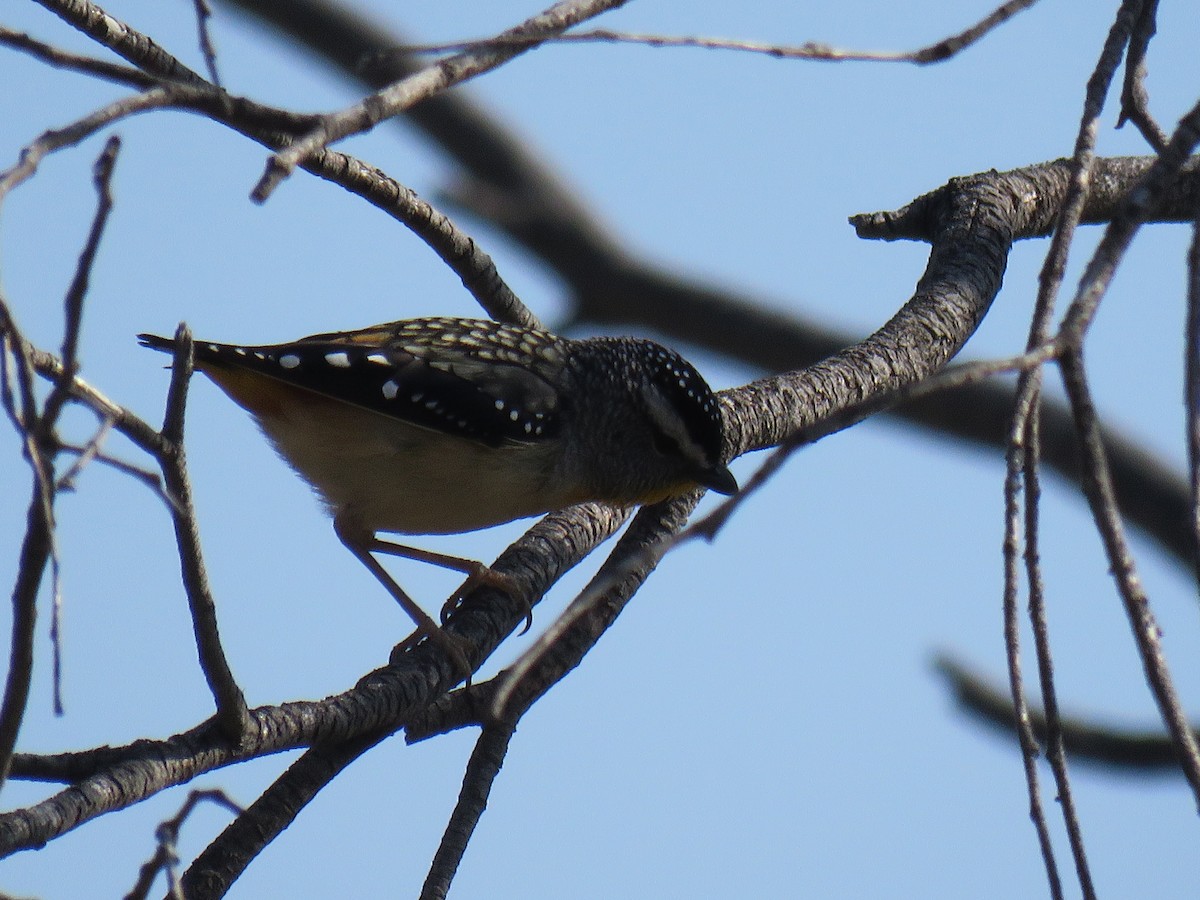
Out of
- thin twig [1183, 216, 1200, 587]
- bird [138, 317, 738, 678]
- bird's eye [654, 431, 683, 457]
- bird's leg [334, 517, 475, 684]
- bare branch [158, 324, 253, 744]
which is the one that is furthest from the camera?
bird's eye [654, 431, 683, 457]

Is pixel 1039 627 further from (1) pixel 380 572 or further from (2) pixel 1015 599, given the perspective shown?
(1) pixel 380 572

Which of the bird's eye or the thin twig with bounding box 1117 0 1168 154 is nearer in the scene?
the thin twig with bounding box 1117 0 1168 154

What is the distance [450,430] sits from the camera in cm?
538

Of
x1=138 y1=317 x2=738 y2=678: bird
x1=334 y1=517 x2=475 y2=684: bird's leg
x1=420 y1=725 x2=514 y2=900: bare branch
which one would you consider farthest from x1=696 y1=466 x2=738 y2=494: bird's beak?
x1=420 y1=725 x2=514 y2=900: bare branch

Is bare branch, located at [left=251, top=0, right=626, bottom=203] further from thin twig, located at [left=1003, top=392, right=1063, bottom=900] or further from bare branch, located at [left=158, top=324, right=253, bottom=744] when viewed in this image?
thin twig, located at [left=1003, top=392, right=1063, bottom=900]

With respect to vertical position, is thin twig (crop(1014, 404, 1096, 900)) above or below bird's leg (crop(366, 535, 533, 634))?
below

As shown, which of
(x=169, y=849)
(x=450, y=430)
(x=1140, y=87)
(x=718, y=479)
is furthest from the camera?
(x=718, y=479)

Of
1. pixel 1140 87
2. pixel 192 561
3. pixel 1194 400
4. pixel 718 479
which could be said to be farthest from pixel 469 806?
pixel 1140 87

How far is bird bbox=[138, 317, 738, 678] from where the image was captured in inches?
212

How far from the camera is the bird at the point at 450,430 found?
5383 millimetres

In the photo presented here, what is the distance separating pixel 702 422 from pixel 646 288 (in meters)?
2.29

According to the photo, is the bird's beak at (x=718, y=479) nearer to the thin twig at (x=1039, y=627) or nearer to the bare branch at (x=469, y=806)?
the bare branch at (x=469, y=806)

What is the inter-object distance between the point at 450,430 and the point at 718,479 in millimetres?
1182

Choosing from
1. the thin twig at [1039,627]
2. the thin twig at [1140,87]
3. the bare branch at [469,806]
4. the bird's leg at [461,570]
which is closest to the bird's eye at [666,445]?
the bird's leg at [461,570]
